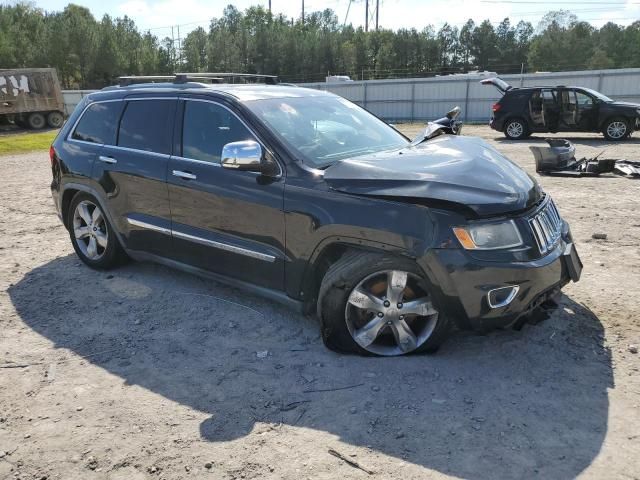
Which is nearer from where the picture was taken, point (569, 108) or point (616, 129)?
point (616, 129)

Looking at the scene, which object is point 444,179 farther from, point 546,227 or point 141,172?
point 141,172

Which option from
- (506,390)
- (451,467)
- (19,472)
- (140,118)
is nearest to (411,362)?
(506,390)

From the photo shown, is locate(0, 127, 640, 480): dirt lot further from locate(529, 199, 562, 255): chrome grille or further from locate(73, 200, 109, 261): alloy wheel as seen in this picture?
locate(529, 199, 562, 255): chrome grille

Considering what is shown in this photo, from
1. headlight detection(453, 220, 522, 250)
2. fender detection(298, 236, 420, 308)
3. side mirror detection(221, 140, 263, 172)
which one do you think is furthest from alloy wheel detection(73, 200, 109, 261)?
headlight detection(453, 220, 522, 250)

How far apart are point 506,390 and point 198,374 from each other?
189cm

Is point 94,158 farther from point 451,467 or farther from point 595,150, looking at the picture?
point 595,150

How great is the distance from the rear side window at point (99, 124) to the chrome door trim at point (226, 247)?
131cm

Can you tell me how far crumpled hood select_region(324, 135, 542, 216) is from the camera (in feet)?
10.6

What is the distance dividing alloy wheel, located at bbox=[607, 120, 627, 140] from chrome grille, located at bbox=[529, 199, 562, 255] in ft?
48.0

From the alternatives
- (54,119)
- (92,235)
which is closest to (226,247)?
(92,235)

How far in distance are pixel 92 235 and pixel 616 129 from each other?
15785 millimetres

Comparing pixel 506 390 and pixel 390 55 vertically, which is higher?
pixel 390 55

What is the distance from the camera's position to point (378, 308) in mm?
3492

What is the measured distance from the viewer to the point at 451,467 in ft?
8.58
